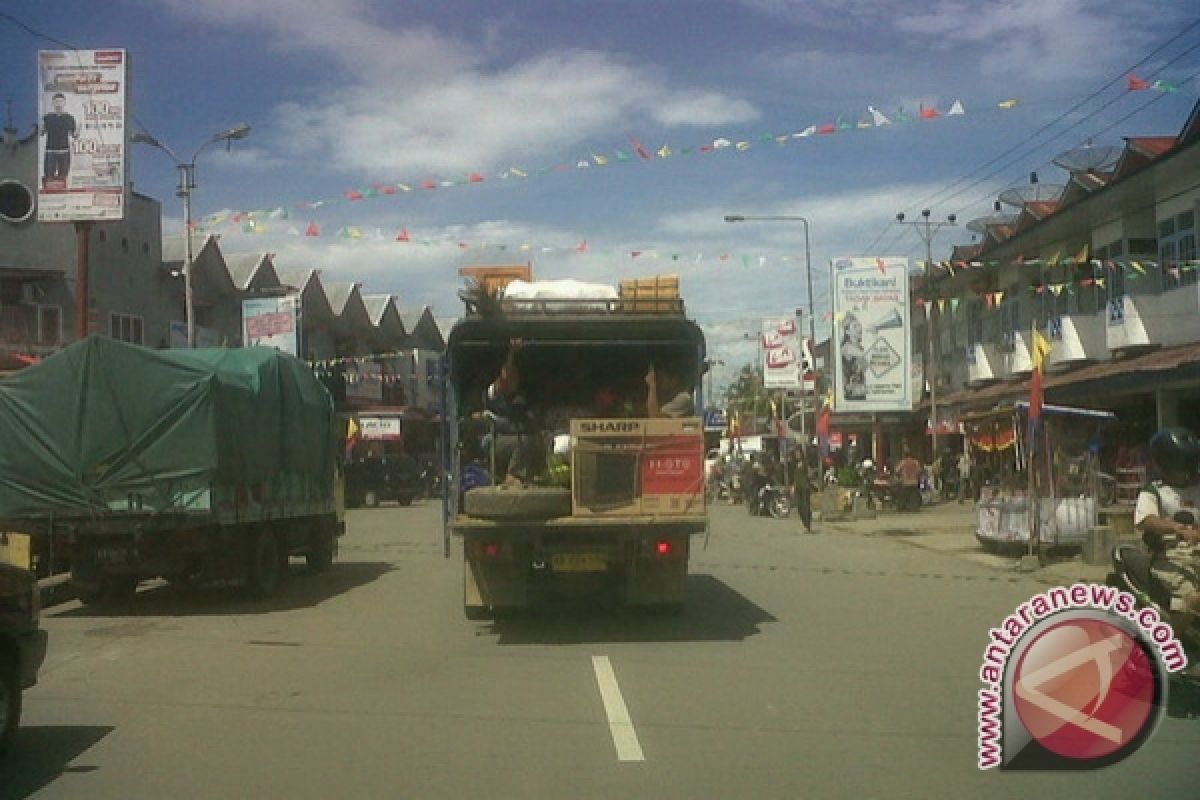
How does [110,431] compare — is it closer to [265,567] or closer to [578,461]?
[265,567]

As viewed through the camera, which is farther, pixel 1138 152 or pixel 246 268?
pixel 246 268

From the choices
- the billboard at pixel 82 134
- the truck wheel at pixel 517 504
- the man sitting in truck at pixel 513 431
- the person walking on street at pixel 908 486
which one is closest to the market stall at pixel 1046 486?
the man sitting in truck at pixel 513 431

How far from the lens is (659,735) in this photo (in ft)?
23.2

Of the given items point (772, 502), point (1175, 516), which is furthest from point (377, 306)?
point (1175, 516)

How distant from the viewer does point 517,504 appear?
10.4m

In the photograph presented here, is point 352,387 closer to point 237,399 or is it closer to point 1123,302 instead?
point 1123,302

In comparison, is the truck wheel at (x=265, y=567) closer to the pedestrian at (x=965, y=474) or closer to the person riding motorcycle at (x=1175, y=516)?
the person riding motorcycle at (x=1175, y=516)

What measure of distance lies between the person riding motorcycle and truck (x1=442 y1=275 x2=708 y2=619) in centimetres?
408

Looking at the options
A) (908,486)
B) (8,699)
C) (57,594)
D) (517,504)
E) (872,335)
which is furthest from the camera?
(908,486)

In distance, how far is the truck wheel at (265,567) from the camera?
→ 47.3 feet

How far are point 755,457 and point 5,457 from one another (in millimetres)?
29067

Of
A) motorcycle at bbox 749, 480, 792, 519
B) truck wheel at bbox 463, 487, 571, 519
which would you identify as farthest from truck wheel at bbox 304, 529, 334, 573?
motorcycle at bbox 749, 480, 792, 519

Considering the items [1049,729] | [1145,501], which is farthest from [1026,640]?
[1145,501]

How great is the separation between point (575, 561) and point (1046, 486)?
432 inches
